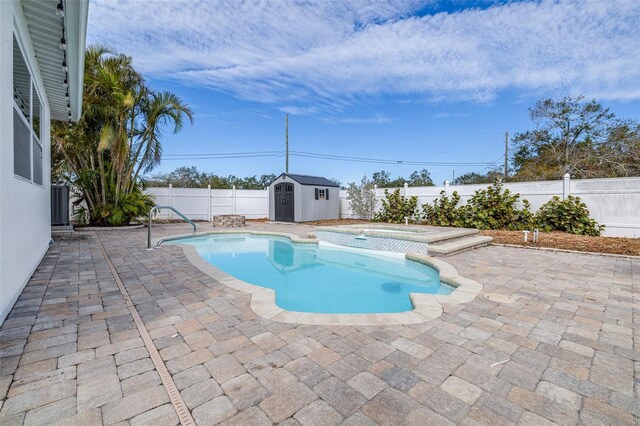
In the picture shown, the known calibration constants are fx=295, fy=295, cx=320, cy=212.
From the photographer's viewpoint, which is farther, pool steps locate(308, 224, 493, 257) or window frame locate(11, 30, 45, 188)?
pool steps locate(308, 224, 493, 257)

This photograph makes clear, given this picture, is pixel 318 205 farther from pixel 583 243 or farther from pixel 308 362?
pixel 308 362

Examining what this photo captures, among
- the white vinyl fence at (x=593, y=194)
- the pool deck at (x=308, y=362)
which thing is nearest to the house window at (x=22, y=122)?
the pool deck at (x=308, y=362)

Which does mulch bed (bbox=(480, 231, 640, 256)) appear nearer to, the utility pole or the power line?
the utility pole

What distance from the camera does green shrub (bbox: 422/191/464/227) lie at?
10.7 meters

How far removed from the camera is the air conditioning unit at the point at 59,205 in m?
9.05

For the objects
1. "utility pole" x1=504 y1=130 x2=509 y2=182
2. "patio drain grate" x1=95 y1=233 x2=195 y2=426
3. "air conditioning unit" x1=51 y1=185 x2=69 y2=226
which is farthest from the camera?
"utility pole" x1=504 y1=130 x2=509 y2=182

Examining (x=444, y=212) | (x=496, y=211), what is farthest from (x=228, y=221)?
(x=496, y=211)

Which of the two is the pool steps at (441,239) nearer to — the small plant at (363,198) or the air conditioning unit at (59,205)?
the small plant at (363,198)

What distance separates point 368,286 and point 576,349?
294 centimetres

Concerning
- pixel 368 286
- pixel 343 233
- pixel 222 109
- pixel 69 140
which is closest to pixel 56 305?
pixel 368 286

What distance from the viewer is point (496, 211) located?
9.85m

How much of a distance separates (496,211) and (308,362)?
9882 millimetres

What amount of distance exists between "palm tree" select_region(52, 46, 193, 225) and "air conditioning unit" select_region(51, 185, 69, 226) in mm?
966

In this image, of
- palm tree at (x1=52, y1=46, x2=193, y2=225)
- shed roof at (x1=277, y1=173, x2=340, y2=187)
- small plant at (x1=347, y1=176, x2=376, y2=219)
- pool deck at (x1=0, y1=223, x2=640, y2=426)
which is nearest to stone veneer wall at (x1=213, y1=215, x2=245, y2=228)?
palm tree at (x1=52, y1=46, x2=193, y2=225)
